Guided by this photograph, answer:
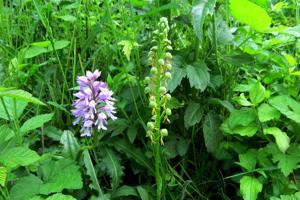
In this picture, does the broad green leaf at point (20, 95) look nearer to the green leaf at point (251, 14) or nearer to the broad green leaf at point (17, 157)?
the broad green leaf at point (17, 157)

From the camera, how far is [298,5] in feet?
5.75

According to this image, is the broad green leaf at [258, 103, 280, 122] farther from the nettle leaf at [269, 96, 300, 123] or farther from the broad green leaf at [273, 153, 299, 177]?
the broad green leaf at [273, 153, 299, 177]

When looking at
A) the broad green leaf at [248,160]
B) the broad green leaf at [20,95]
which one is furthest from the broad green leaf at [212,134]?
the broad green leaf at [20,95]

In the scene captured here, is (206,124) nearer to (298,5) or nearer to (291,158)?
(291,158)

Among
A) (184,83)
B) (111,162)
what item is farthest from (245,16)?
(111,162)

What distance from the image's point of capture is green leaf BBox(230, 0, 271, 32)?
1281 millimetres

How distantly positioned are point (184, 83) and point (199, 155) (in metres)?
0.28

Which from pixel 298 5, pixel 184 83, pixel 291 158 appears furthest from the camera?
pixel 298 5

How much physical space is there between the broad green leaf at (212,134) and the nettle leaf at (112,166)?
315mm

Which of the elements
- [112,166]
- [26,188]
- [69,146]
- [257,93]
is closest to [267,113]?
[257,93]

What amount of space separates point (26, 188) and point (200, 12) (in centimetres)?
69

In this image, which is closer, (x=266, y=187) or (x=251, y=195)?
(x=251, y=195)

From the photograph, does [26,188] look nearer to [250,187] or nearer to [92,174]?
[92,174]

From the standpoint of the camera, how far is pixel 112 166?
1299mm
